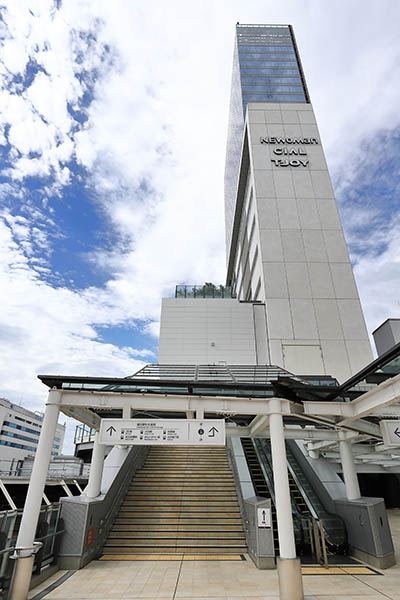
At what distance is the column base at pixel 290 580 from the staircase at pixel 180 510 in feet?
12.1

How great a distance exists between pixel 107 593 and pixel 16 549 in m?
1.98

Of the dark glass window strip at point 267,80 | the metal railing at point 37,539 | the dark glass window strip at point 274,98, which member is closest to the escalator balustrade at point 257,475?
the metal railing at point 37,539

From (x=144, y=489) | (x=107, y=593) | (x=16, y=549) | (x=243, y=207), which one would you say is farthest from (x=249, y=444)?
(x=243, y=207)

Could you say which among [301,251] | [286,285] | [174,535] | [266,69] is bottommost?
[174,535]

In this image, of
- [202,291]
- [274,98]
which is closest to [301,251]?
[202,291]

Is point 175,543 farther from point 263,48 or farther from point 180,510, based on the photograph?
point 263,48

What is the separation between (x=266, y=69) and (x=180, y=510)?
4324 cm

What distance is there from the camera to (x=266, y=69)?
37094 millimetres

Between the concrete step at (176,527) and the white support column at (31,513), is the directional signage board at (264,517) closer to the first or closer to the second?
the concrete step at (176,527)

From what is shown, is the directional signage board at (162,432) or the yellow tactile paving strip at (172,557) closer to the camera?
the directional signage board at (162,432)

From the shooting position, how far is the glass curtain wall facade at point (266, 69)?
112 feet

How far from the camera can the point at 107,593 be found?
6410 mm

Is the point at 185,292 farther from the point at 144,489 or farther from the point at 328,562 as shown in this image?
the point at 328,562

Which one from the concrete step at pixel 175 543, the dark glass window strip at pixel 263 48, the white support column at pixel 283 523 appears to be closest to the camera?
the white support column at pixel 283 523
